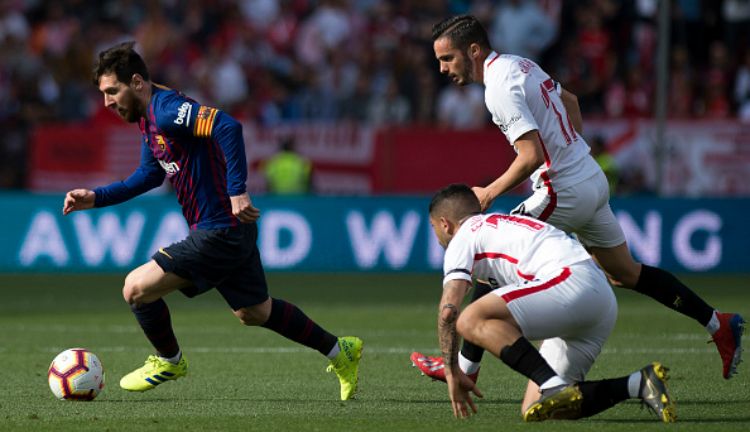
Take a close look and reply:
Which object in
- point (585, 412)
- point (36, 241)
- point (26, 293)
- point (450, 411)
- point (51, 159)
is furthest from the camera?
point (51, 159)

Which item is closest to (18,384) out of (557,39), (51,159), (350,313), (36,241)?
(350,313)

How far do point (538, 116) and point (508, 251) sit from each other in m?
1.41

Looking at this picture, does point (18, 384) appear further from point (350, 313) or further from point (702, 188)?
point (702, 188)

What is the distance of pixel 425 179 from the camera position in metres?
18.9

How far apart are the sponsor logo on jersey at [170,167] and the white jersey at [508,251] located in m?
2.06

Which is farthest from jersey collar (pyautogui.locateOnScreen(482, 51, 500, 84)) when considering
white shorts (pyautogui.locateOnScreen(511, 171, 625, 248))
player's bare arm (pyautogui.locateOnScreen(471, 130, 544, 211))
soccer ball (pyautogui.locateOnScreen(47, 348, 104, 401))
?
soccer ball (pyautogui.locateOnScreen(47, 348, 104, 401))

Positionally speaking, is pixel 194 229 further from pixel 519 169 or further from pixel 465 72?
pixel 519 169

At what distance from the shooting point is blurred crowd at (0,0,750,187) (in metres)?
19.5

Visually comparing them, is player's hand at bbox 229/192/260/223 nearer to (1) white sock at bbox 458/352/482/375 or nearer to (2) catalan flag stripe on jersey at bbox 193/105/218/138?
(2) catalan flag stripe on jersey at bbox 193/105/218/138

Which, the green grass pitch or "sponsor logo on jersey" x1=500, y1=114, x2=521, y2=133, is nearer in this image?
the green grass pitch

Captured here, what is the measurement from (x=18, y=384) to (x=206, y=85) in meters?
12.4

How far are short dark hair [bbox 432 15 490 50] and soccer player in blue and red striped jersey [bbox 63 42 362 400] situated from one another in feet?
4.23

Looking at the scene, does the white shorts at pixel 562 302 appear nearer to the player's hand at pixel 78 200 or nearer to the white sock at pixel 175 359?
the white sock at pixel 175 359

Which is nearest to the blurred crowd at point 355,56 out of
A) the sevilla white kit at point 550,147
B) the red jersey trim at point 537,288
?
the sevilla white kit at point 550,147
